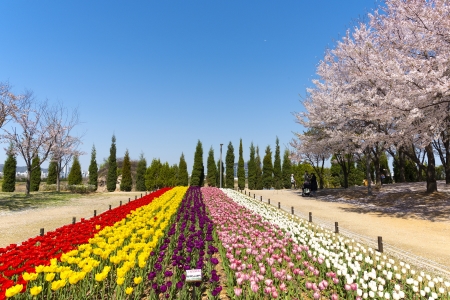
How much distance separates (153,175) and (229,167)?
10.5 meters

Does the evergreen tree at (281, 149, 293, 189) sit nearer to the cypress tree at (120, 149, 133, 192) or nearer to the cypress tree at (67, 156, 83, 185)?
the cypress tree at (120, 149, 133, 192)

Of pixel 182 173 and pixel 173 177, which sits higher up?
pixel 182 173

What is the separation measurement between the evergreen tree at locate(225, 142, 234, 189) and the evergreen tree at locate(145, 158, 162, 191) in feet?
30.6

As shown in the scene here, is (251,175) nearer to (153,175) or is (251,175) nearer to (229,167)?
(229,167)

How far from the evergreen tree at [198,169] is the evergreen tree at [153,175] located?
14.8 feet

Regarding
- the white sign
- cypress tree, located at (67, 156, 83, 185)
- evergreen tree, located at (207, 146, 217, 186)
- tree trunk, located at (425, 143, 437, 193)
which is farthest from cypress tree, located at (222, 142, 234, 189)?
the white sign

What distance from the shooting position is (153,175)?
35.6 meters

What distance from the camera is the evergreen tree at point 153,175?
1385 inches

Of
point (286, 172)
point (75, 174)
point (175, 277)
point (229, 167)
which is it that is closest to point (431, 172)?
point (175, 277)

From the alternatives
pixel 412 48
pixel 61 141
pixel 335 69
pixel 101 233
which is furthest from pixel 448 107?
pixel 61 141

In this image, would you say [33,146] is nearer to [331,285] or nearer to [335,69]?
[335,69]

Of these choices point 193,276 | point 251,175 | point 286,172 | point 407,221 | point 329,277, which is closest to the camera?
point 193,276

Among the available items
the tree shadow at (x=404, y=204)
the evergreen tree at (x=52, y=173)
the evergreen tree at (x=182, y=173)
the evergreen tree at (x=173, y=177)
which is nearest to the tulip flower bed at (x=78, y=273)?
the tree shadow at (x=404, y=204)

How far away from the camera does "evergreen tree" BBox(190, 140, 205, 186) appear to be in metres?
36.8
